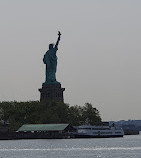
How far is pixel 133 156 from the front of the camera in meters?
111

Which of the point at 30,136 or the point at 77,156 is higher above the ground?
the point at 30,136

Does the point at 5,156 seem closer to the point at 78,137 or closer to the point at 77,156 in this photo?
the point at 77,156

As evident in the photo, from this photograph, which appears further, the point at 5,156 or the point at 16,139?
the point at 16,139

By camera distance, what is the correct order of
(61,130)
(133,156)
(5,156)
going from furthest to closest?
1. (61,130)
2. (5,156)
3. (133,156)

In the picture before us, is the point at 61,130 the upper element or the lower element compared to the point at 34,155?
upper

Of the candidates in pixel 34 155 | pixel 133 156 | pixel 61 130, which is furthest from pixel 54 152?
pixel 61 130

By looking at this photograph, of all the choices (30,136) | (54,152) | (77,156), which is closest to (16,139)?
(30,136)

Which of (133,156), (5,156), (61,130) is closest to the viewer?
(133,156)

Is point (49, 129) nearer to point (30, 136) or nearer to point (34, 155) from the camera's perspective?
point (30, 136)

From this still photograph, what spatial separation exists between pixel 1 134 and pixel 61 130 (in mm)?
13618

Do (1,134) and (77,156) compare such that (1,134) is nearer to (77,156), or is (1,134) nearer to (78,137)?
(78,137)

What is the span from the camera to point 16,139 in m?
196

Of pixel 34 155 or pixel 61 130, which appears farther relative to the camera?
pixel 61 130

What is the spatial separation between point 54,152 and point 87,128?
75.0 metres
